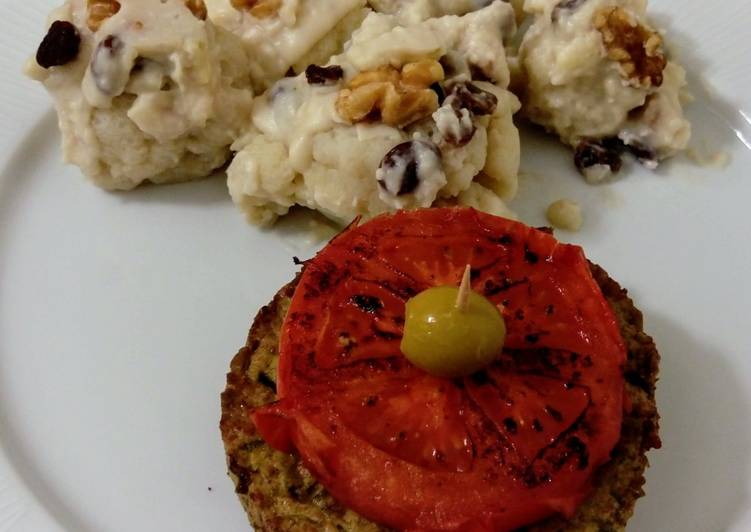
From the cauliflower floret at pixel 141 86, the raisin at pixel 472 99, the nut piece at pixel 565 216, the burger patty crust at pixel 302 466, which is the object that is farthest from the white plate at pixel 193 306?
the raisin at pixel 472 99

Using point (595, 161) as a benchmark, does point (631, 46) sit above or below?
above

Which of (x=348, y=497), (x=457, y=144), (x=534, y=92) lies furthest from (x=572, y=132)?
(x=348, y=497)

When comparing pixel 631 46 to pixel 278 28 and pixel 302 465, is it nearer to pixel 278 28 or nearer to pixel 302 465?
pixel 278 28

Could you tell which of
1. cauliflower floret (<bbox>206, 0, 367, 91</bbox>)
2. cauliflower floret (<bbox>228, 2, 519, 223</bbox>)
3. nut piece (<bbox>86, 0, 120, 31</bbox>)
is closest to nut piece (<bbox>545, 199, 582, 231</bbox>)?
cauliflower floret (<bbox>228, 2, 519, 223</bbox>)

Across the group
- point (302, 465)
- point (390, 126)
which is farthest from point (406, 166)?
point (302, 465)

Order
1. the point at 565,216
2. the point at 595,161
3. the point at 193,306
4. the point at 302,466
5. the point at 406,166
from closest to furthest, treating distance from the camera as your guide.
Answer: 1. the point at 302,466
2. the point at 406,166
3. the point at 193,306
4. the point at 565,216
5. the point at 595,161

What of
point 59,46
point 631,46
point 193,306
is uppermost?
point 631,46

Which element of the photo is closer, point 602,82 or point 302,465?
point 302,465
